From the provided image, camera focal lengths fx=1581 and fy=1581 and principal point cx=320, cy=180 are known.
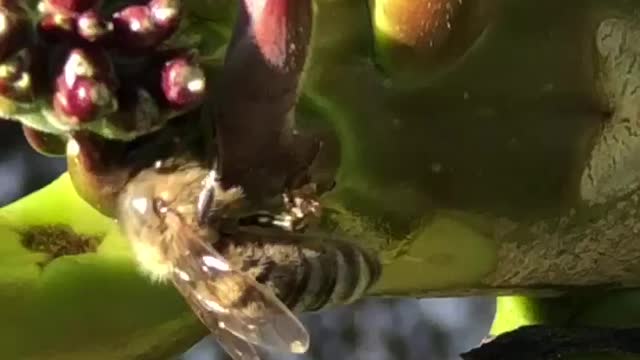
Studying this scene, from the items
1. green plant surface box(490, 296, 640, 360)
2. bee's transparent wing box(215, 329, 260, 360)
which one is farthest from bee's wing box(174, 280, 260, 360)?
green plant surface box(490, 296, 640, 360)

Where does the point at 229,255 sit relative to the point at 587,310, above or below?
below

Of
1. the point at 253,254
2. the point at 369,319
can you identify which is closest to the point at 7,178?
the point at 369,319

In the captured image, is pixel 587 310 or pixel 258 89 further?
pixel 587 310

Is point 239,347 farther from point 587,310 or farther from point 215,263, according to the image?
point 587,310

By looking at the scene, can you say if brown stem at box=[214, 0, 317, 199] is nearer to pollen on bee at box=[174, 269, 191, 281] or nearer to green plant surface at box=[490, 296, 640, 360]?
pollen on bee at box=[174, 269, 191, 281]

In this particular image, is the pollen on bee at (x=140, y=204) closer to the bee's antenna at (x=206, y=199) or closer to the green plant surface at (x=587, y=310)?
the bee's antenna at (x=206, y=199)

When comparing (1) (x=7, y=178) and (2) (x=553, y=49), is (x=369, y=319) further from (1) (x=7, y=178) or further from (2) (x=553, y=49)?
(2) (x=553, y=49)

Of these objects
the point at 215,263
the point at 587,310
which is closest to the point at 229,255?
the point at 215,263
